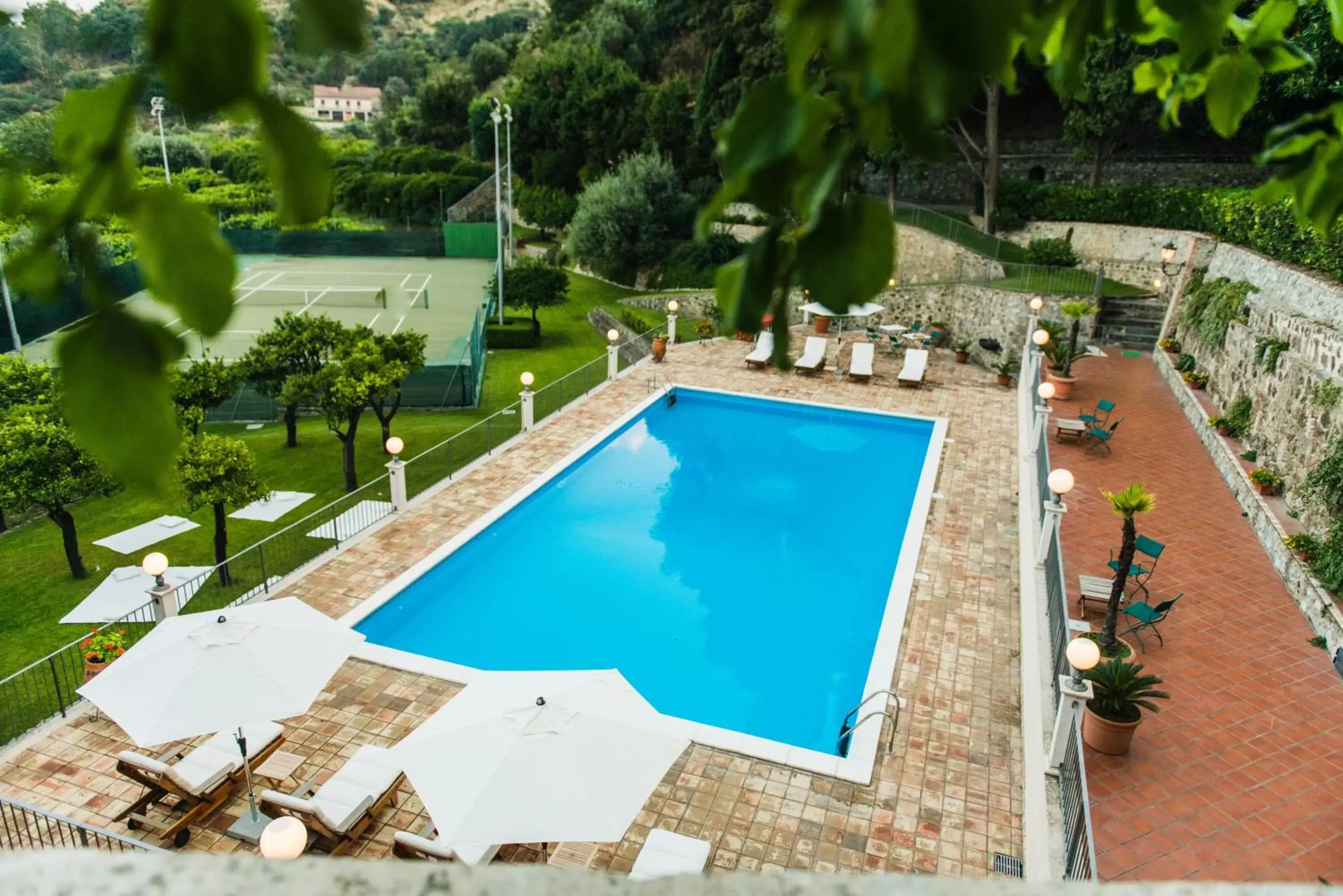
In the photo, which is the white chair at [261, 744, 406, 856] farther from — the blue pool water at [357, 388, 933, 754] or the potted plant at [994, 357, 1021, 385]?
the potted plant at [994, 357, 1021, 385]

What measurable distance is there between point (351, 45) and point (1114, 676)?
8.36 m

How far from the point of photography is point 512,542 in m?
13.2

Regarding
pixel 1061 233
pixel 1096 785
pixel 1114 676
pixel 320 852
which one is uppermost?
pixel 1061 233

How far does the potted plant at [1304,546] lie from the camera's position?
1036cm

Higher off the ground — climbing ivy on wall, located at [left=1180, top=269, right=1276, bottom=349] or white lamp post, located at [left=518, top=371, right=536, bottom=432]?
climbing ivy on wall, located at [left=1180, top=269, right=1276, bottom=349]

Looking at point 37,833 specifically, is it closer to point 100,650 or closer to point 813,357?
point 100,650

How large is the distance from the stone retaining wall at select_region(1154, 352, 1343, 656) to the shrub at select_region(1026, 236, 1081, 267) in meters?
9.63

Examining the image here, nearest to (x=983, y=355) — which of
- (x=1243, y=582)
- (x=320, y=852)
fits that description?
(x=1243, y=582)

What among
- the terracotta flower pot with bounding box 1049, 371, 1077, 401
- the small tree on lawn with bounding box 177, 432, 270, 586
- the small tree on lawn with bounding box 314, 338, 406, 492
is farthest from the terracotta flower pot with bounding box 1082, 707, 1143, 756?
the small tree on lawn with bounding box 314, 338, 406, 492

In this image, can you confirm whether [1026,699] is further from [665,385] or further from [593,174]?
[593,174]

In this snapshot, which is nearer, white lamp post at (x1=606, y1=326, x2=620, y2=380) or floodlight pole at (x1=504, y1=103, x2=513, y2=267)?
white lamp post at (x1=606, y1=326, x2=620, y2=380)

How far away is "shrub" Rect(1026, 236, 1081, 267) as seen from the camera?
1032 inches

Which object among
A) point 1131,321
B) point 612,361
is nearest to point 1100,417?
point 1131,321

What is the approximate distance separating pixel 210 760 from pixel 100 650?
83.3 inches
